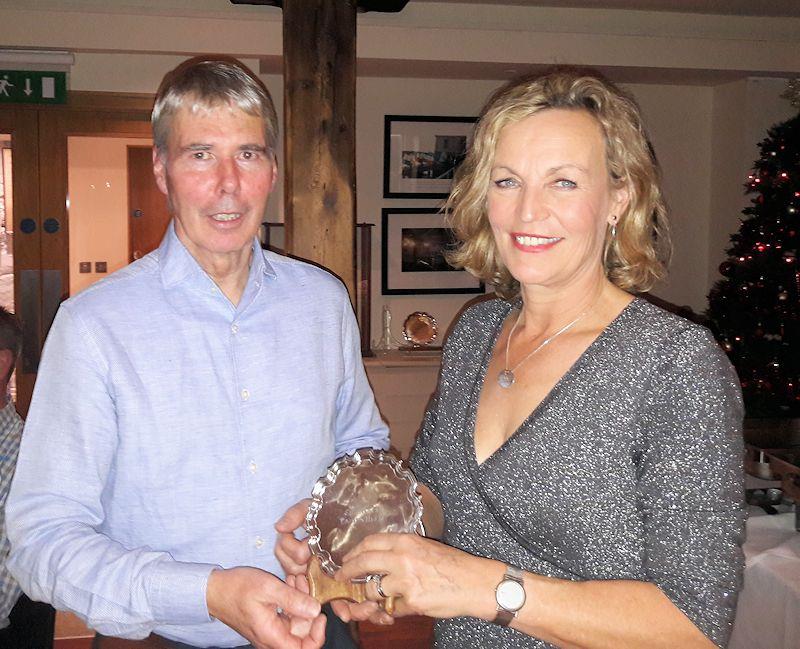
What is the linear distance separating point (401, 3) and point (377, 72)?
0.99m

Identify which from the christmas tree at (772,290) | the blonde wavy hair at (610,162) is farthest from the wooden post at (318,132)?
the christmas tree at (772,290)

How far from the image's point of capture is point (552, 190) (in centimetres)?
139

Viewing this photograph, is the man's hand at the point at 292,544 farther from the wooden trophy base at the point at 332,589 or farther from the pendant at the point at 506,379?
the pendant at the point at 506,379

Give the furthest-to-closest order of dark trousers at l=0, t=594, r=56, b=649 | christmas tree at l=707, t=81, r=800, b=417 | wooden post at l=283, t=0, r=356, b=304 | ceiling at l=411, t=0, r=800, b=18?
ceiling at l=411, t=0, r=800, b=18 → christmas tree at l=707, t=81, r=800, b=417 → wooden post at l=283, t=0, r=356, b=304 → dark trousers at l=0, t=594, r=56, b=649

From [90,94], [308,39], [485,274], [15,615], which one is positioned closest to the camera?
[485,274]

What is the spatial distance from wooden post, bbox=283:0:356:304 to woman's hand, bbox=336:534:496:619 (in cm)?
226

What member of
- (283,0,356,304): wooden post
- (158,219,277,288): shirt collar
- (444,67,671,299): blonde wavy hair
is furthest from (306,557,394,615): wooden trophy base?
(283,0,356,304): wooden post

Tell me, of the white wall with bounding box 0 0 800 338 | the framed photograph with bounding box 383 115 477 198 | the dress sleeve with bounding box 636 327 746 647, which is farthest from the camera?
the framed photograph with bounding box 383 115 477 198

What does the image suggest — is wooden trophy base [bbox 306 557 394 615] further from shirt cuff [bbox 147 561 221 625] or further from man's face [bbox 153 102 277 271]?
man's face [bbox 153 102 277 271]

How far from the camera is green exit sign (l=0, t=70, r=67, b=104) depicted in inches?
193

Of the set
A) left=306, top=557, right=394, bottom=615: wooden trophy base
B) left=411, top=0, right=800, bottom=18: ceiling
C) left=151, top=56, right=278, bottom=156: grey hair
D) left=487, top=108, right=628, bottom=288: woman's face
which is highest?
left=411, top=0, right=800, bottom=18: ceiling

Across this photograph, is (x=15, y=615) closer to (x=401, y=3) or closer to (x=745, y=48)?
(x=401, y=3)

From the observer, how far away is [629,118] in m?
1.42

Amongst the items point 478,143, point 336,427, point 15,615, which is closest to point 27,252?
point 15,615
